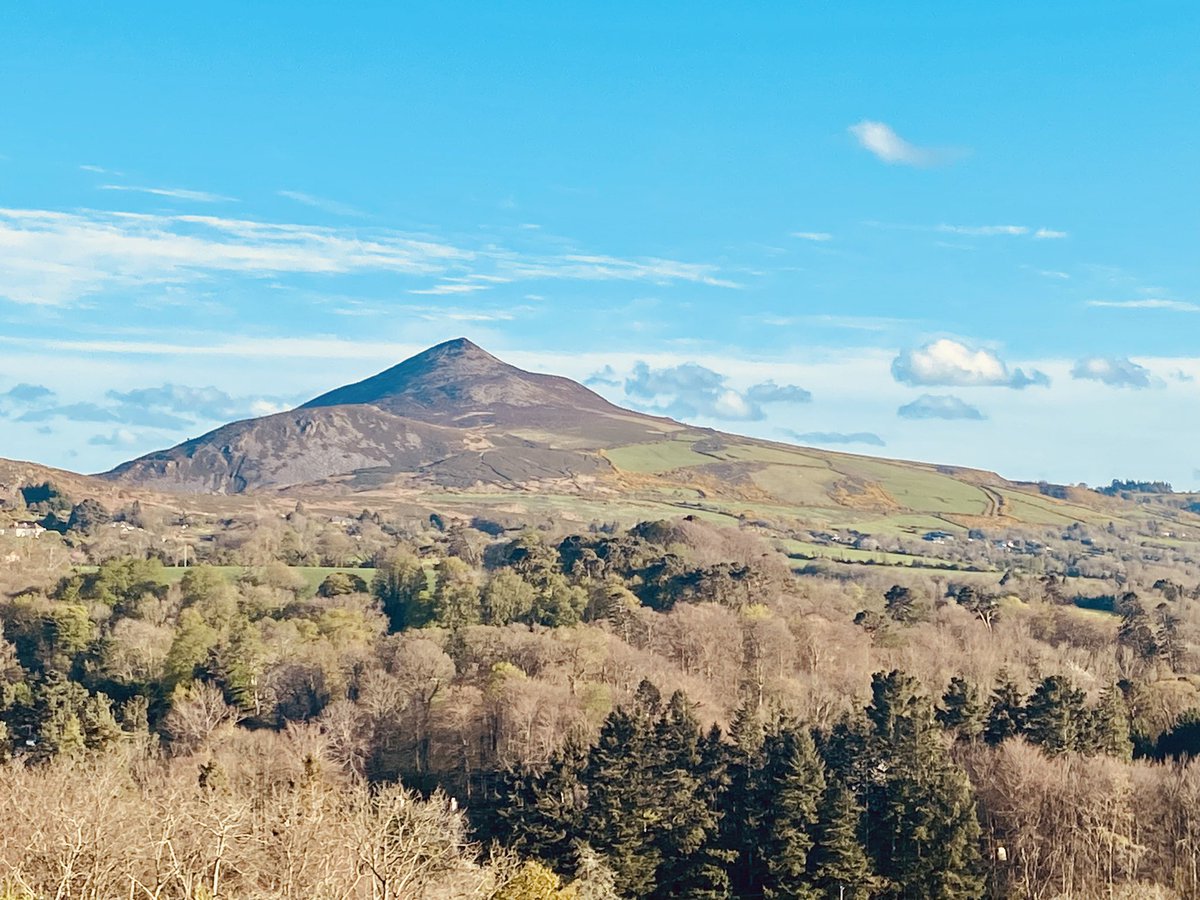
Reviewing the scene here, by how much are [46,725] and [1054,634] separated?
65.2 m

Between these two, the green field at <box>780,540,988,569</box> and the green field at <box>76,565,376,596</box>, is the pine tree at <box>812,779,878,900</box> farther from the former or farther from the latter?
the green field at <box>780,540,988,569</box>

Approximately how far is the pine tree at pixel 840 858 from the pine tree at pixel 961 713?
39.4 ft

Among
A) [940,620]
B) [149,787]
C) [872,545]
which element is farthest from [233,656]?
[872,545]

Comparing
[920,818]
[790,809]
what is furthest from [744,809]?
[920,818]

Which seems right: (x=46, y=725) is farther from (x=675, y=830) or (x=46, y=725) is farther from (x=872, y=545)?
(x=872, y=545)

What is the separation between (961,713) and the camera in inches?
2493

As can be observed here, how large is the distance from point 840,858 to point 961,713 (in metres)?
15.4

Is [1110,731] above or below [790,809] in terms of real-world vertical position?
above

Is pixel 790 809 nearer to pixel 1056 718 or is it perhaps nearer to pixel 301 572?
pixel 1056 718

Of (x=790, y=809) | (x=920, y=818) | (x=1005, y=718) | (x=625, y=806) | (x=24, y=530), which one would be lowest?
(x=625, y=806)

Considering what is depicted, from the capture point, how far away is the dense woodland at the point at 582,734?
39.5 meters

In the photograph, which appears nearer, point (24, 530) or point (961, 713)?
point (961, 713)

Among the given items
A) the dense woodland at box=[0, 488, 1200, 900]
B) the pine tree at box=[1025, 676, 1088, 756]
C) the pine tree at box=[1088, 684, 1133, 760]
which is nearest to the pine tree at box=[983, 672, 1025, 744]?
the dense woodland at box=[0, 488, 1200, 900]

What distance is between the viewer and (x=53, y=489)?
16325 cm
